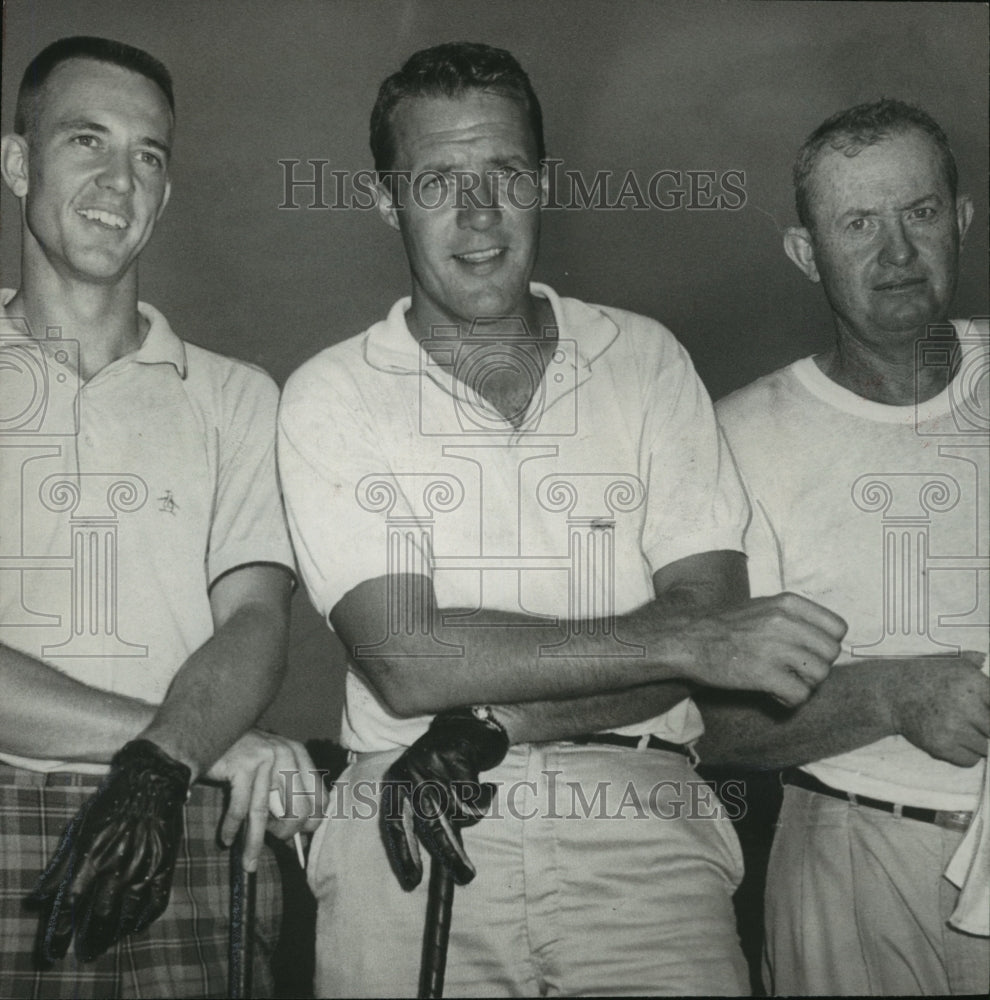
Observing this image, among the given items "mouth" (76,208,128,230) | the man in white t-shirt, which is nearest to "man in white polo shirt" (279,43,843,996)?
the man in white t-shirt

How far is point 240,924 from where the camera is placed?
2.27 m

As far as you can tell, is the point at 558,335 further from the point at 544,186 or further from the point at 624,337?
the point at 544,186

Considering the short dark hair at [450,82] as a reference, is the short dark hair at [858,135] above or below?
below

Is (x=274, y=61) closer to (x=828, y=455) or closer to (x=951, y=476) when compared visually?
(x=828, y=455)

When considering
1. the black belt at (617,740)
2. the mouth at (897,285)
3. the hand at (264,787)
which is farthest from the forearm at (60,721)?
the mouth at (897,285)

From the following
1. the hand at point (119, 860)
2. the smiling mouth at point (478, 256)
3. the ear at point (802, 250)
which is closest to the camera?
the hand at point (119, 860)

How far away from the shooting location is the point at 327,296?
245 centimetres

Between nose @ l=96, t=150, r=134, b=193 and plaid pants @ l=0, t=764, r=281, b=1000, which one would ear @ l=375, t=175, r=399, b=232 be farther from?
plaid pants @ l=0, t=764, r=281, b=1000

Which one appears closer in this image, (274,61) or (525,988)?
(525,988)

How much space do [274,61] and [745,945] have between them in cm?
180

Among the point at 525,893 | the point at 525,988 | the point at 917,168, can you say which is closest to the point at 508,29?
the point at 917,168

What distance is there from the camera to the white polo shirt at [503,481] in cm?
232

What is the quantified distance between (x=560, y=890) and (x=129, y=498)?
1008 millimetres

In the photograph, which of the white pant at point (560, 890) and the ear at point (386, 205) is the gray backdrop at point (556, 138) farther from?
the white pant at point (560, 890)
